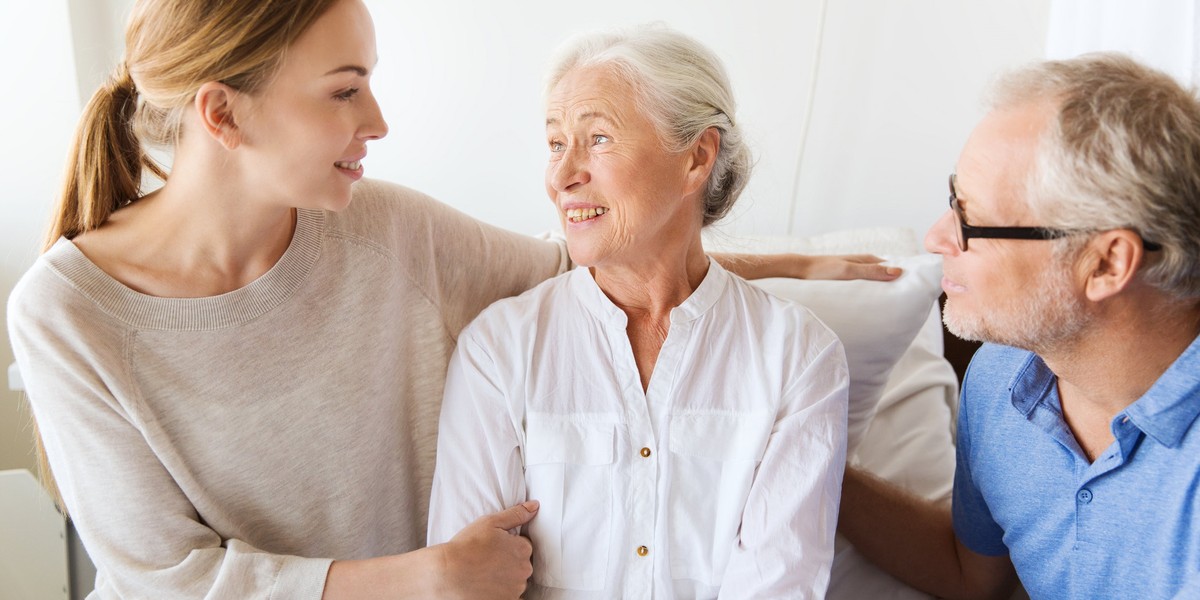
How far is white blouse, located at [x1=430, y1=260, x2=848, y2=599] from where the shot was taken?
4.88 ft

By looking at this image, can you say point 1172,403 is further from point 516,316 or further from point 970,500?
point 516,316

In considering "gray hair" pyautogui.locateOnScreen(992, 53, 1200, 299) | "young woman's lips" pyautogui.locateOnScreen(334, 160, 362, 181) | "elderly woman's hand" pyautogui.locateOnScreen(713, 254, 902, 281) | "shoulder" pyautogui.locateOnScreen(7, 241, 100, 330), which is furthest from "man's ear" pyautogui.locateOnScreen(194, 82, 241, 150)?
"gray hair" pyautogui.locateOnScreen(992, 53, 1200, 299)

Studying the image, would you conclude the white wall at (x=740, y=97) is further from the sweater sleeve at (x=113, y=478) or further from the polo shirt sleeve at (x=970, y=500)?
the sweater sleeve at (x=113, y=478)

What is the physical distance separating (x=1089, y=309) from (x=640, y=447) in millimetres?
699

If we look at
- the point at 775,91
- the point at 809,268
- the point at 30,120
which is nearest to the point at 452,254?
the point at 809,268

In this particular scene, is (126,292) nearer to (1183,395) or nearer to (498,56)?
(498,56)

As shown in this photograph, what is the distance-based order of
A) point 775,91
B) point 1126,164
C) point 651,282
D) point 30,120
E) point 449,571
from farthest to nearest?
point 775,91 < point 30,120 < point 651,282 < point 449,571 < point 1126,164

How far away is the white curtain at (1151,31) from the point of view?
6.23ft

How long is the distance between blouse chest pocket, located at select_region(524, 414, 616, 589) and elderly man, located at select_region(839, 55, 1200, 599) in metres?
0.60

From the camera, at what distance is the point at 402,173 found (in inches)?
100

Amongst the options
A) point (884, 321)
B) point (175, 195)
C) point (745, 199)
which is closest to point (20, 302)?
point (175, 195)

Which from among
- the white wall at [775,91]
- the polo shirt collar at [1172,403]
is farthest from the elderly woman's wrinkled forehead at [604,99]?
the white wall at [775,91]

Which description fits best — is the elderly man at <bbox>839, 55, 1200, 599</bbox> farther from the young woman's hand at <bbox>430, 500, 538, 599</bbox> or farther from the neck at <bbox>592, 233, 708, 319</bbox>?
the young woman's hand at <bbox>430, 500, 538, 599</bbox>

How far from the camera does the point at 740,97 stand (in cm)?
246
